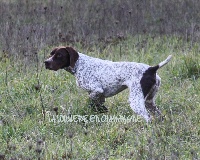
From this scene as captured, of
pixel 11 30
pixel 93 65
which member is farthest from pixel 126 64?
pixel 11 30

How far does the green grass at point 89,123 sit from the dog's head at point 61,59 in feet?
1.23

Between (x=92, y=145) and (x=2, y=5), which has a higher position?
(x=2, y=5)

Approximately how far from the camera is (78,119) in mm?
5992

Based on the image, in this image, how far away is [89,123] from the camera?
19.4 ft

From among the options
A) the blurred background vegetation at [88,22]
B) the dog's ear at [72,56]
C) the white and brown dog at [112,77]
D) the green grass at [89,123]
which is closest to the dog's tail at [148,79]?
the white and brown dog at [112,77]

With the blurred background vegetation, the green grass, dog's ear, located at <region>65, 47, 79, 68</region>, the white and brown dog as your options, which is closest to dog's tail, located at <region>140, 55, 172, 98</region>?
the white and brown dog

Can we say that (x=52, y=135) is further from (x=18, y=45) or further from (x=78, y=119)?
(x=18, y=45)

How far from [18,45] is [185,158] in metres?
5.22

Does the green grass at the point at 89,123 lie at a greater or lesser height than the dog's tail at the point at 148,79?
lesser

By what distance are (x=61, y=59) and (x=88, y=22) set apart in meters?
5.28

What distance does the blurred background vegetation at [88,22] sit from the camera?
9.83 meters

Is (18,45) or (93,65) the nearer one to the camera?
(93,65)

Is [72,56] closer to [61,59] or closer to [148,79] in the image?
[61,59]

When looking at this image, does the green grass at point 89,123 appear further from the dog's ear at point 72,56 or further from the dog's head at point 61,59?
the dog's ear at point 72,56
